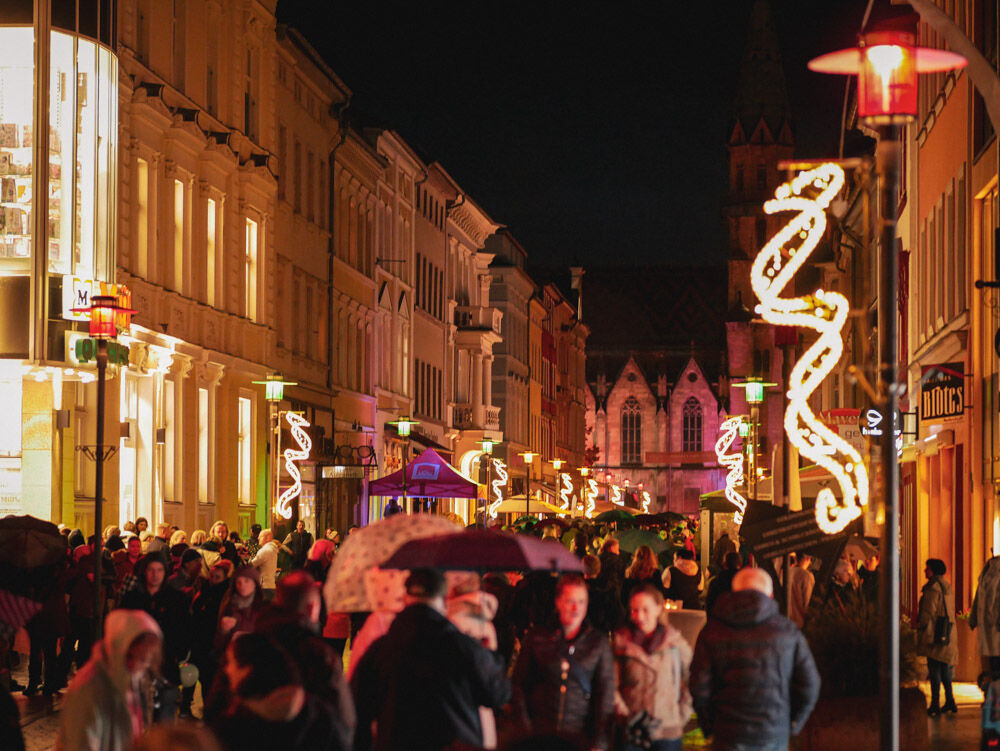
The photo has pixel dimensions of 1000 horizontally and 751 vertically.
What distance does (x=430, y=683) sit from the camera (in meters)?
8.41

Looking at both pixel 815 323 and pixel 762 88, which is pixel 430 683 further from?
pixel 762 88

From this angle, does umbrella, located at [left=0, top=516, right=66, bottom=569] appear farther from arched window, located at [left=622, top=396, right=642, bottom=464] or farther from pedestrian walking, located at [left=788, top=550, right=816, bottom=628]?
arched window, located at [left=622, top=396, right=642, bottom=464]

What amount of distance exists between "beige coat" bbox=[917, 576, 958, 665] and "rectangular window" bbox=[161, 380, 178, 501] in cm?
1797

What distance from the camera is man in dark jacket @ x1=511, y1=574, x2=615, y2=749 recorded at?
31.6 ft

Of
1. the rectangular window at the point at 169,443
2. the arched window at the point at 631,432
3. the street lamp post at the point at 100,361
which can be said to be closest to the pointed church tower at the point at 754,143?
the arched window at the point at 631,432

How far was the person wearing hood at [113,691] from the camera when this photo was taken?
292 inches

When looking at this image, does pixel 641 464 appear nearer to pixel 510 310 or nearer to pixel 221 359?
pixel 510 310

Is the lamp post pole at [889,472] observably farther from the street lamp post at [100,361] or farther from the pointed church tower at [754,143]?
the pointed church tower at [754,143]

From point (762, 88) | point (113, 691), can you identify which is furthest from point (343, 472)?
point (762, 88)

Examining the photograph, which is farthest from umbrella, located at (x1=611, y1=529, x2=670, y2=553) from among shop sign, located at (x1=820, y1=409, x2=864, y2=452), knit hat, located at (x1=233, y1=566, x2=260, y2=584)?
knit hat, located at (x1=233, y1=566, x2=260, y2=584)

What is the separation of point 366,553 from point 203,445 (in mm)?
25045

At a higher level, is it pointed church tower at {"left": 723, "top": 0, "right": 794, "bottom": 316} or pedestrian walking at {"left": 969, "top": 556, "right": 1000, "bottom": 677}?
pointed church tower at {"left": 723, "top": 0, "right": 794, "bottom": 316}

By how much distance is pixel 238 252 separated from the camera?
38125mm

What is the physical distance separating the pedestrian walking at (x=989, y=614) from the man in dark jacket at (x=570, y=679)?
318 inches
